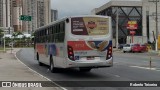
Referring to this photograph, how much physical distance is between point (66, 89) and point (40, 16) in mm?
107557

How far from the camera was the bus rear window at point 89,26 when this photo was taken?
66.2 ft

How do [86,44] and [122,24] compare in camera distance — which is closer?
[86,44]

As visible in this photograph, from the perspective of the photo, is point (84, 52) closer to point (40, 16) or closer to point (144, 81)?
point (144, 81)

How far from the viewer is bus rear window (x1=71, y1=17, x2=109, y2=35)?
66.2ft

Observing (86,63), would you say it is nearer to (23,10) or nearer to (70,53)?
(70,53)

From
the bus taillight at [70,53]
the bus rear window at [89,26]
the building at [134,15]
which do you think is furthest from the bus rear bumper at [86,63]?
the building at [134,15]

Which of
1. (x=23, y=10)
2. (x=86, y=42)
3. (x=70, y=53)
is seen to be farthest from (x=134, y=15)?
(x=70, y=53)

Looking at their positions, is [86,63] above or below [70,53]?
below

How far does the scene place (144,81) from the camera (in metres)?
17.3

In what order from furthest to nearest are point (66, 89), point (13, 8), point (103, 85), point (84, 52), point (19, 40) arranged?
point (19, 40) → point (13, 8) → point (84, 52) → point (103, 85) → point (66, 89)

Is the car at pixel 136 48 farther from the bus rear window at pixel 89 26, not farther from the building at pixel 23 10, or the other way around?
the bus rear window at pixel 89 26

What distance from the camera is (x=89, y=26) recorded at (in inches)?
798

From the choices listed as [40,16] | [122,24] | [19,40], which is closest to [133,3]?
[122,24]

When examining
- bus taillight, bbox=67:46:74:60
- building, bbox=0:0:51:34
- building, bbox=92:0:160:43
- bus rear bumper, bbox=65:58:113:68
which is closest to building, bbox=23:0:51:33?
building, bbox=0:0:51:34
